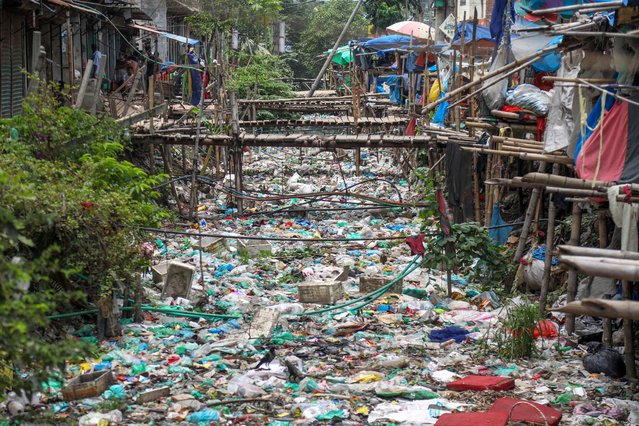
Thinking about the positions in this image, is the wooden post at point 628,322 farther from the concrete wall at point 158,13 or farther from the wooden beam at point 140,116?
the concrete wall at point 158,13

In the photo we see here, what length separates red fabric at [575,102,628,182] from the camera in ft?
22.5

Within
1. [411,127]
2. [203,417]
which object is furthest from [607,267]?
[411,127]

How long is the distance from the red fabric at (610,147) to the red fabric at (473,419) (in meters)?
2.24

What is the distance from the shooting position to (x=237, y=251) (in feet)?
39.8

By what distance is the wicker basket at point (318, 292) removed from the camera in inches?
367

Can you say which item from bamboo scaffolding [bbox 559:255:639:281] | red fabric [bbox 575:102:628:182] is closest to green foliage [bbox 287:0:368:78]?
red fabric [bbox 575:102:628:182]

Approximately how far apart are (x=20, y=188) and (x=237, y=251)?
22.3 ft

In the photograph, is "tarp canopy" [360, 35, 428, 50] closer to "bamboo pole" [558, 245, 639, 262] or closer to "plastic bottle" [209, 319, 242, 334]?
"plastic bottle" [209, 319, 242, 334]

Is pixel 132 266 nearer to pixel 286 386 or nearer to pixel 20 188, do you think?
pixel 286 386

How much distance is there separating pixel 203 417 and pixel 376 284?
4.12m

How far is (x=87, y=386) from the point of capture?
624 centimetres

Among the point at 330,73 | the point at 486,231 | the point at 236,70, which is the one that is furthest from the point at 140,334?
the point at 330,73

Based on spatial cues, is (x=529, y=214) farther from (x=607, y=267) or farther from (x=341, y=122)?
(x=341, y=122)

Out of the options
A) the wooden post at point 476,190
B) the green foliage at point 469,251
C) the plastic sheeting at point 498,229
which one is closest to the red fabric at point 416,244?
the green foliage at point 469,251
